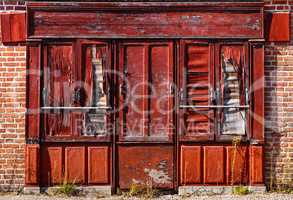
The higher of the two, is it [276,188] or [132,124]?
[132,124]

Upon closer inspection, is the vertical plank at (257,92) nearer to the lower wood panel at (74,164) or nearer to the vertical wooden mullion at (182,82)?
the vertical wooden mullion at (182,82)

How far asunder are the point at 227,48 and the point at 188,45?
0.64 m

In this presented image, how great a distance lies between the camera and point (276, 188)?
8.45m

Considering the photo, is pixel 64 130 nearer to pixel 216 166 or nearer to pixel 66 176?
pixel 66 176

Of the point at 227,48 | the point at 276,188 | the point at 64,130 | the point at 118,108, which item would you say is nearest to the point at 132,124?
the point at 118,108

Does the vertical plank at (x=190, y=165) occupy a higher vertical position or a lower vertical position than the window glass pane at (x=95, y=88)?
lower

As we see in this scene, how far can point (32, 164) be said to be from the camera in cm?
824

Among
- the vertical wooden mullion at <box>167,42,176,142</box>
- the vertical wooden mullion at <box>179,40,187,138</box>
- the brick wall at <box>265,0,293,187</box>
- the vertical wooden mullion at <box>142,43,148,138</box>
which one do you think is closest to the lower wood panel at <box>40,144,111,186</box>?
the vertical wooden mullion at <box>142,43,148,138</box>

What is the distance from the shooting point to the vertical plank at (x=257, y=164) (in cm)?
831

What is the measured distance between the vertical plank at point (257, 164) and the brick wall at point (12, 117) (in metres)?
3.77

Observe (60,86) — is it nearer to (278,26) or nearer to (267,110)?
(267,110)

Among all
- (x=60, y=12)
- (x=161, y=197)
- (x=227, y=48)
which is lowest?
(x=161, y=197)

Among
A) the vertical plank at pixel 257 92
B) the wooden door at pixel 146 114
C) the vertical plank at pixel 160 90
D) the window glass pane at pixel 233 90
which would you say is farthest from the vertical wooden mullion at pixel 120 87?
the vertical plank at pixel 257 92

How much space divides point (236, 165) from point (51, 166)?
9.93ft
